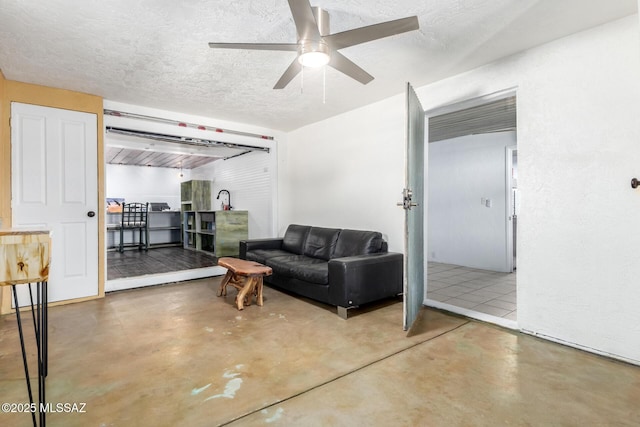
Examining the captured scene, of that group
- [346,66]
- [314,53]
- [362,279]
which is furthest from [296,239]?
[314,53]

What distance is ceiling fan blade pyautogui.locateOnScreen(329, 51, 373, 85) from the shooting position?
2203 millimetres

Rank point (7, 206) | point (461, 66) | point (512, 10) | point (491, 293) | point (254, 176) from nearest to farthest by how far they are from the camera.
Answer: point (512, 10) → point (461, 66) → point (7, 206) → point (491, 293) → point (254, 176)

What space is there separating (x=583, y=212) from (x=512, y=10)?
1.58 meters

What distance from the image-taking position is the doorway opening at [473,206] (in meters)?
4.17

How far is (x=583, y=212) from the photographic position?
2424 millimetres

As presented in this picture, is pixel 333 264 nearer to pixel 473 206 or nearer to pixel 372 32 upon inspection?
pixel 372 32

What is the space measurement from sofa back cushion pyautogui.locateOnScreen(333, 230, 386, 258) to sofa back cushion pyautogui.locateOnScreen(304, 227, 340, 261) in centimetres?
10

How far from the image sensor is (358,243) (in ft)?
12.5

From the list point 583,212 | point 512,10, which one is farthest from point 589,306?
point 512,10

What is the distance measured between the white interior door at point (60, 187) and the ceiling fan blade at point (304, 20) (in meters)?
3.22

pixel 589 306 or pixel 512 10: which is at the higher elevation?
pixel 512 10

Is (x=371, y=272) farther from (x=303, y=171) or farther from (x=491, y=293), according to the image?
(x=303, y=171)

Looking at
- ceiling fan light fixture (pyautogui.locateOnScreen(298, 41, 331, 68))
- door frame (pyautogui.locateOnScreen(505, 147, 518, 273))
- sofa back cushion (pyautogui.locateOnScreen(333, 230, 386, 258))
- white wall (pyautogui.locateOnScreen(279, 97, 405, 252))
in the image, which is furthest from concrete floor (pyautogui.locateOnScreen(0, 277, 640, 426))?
door frame (pyautogui.locateOnScreen(505, 147, 518, 273))

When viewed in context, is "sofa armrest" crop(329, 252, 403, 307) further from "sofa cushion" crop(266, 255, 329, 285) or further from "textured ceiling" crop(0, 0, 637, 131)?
"textured ceiling" crop(0, 0, 637, 131)
